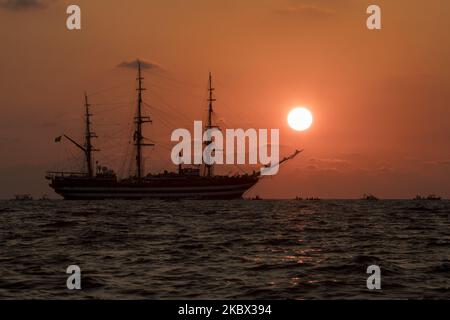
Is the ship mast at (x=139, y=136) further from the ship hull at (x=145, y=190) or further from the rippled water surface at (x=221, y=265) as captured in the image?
the rippled water surface at (x=221, y=265)

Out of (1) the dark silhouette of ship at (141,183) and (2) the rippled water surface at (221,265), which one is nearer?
(2) the rippled water surface at (221,265)

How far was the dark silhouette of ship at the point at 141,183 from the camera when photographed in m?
143

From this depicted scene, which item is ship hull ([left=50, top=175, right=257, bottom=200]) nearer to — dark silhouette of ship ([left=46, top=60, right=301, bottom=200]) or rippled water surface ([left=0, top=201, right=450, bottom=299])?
dark silhouette of ship ([left=46, top=60, right=301, bottom=200])

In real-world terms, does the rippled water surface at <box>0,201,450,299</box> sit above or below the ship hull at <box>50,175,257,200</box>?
above

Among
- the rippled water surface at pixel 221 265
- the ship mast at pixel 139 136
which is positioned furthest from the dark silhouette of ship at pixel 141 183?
the rippled water surface at pixel 221 265

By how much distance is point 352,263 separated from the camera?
22031 mm

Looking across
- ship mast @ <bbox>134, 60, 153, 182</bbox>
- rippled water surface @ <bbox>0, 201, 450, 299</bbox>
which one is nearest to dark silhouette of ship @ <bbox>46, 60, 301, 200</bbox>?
ship mast @ <bbox>134, 60, 153, 182</bbox>

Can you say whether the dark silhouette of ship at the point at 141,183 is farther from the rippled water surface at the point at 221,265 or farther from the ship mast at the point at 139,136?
the rippled water surface at the point at 221,265

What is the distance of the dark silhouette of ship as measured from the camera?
14325cm

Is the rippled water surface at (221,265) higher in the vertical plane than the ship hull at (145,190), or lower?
higher

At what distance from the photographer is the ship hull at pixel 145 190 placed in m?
143

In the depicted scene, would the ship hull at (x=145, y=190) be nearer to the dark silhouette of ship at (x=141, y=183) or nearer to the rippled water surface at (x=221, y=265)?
the dark silhouette of ship at (x=141, y=183)
